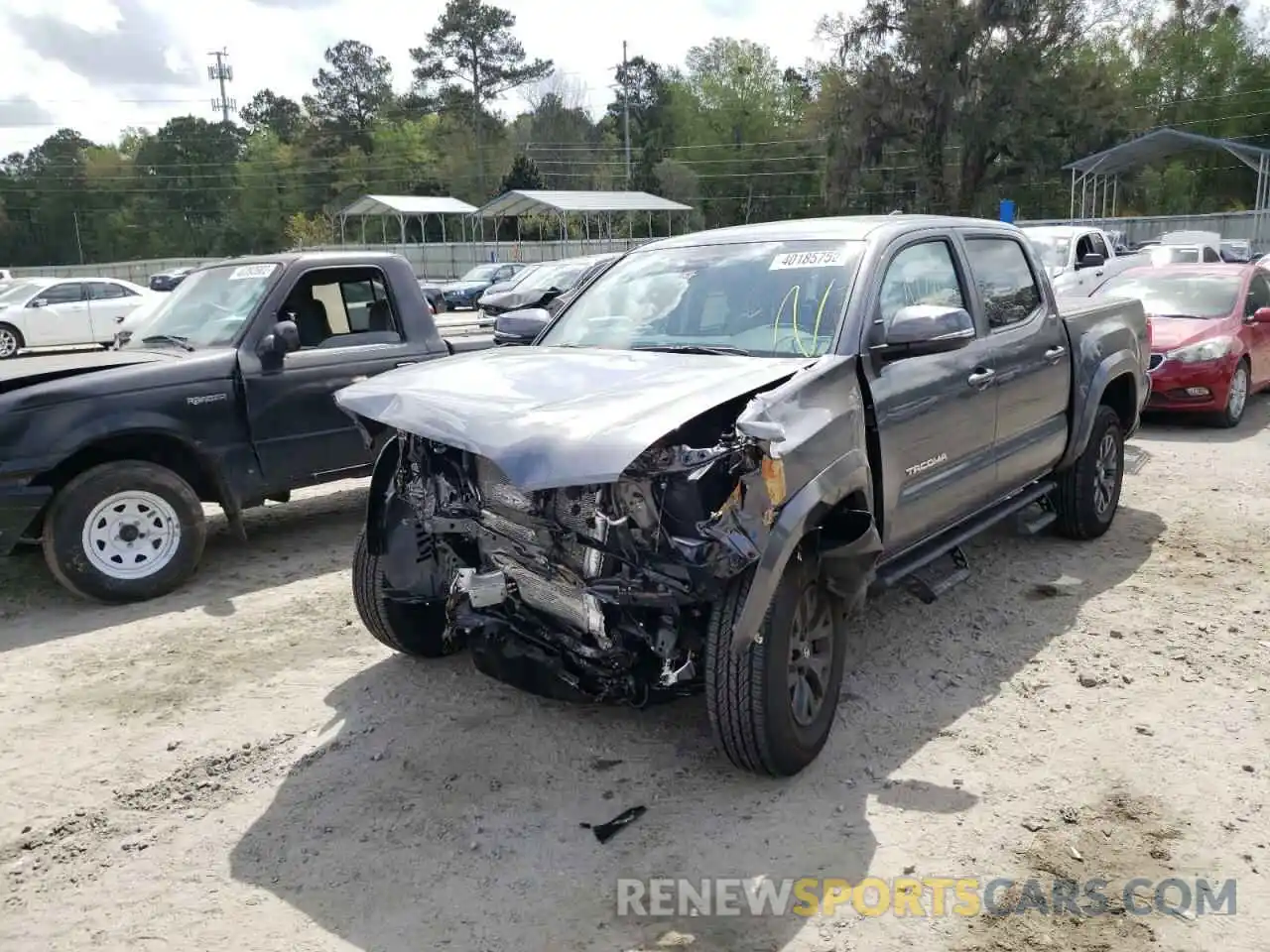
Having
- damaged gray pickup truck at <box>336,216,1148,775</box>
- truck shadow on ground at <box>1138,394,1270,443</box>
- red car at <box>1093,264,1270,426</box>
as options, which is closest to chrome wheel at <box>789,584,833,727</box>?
damaged gray pickup truck at <box>336,216,1148,775</box>

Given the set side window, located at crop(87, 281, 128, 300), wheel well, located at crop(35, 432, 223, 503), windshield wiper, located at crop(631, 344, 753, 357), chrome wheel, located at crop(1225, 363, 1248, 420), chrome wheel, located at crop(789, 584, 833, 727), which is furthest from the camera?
side window, located at crop(87, 281, 128, 300)

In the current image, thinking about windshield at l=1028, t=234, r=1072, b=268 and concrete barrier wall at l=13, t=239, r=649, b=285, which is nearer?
windshield at l=1028, t=234, r=1072, b=268

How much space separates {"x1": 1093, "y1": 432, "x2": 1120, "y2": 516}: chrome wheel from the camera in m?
6.37

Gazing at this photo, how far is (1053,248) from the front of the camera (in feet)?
50.6

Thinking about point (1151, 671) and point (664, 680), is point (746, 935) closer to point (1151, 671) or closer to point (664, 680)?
point (664, 680)

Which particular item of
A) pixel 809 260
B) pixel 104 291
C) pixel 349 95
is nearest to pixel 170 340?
pixel 809 260

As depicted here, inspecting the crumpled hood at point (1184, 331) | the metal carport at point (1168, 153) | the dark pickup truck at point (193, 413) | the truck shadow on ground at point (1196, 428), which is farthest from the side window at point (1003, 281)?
the metal carport at point (1168, 153)

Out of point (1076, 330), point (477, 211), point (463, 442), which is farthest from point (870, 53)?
point (463, 442)

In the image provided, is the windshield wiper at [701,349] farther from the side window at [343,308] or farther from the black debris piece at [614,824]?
the side window at [343,308]

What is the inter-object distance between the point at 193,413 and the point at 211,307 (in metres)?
1.09

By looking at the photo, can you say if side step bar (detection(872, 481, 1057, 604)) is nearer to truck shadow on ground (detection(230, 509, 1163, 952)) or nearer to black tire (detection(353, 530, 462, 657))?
truck shadow on ground (detection(230, 509, 1163, 952))

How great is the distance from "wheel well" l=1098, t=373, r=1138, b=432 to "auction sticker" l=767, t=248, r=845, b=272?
3151 millimetres

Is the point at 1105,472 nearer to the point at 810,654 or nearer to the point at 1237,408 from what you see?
the point at 810,654

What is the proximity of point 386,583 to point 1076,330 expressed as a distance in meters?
4.27
